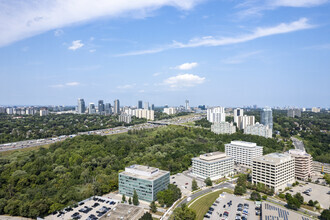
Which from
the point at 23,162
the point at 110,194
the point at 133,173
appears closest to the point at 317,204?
the point at 133,173

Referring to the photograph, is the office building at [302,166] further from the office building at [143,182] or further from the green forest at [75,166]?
the office building at [143,182]

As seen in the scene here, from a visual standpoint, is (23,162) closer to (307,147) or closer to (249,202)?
(249,202)

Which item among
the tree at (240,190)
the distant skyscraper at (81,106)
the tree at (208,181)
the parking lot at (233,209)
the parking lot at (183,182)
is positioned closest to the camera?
the parking lot at (233,209)

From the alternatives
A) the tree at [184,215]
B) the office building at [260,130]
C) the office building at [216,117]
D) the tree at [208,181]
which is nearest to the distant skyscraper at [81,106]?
the office building at [216,117]

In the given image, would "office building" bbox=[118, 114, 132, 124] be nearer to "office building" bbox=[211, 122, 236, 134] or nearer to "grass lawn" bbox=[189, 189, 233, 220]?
"office building" bbox=[211, 122, 236, 134]

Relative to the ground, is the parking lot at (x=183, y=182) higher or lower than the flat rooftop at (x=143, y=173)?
lower

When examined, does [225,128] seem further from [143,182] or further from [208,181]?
[143,182]
